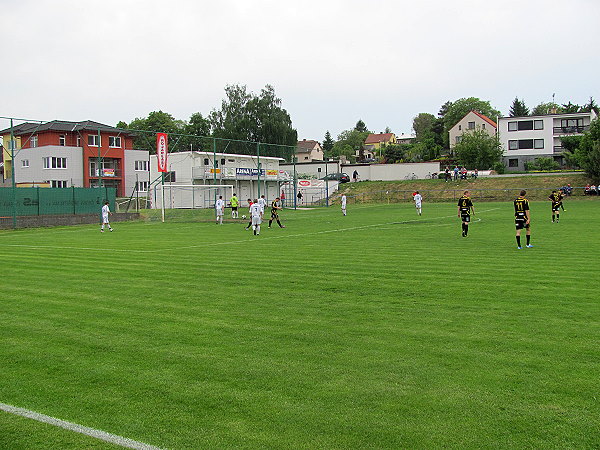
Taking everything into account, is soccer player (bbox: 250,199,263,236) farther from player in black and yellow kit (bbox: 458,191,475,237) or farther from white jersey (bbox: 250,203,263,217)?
player in black and yellow kit (bbox: 458,191,475,237)

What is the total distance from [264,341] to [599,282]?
7567mm

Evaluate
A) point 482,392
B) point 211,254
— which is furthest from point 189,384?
point 211,254

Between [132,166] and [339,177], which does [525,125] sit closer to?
[339,177]

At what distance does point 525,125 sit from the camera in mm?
85625

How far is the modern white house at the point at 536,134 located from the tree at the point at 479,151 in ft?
34.6

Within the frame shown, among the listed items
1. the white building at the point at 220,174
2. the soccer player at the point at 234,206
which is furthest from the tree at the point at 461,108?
the soccer player at the point at 234,206

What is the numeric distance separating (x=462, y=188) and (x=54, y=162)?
4569 cm

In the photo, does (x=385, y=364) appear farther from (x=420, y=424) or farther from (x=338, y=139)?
(x=338, y=139)

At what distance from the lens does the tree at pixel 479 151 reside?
75688mm

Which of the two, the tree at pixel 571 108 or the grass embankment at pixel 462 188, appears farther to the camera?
the tree at pixel 571 108

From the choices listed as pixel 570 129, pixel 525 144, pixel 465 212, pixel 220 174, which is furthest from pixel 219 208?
pixel 570 129

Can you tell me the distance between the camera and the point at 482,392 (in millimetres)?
5711

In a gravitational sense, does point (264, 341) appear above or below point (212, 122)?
below

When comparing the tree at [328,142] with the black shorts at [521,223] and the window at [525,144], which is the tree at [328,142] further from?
the black shorts at [521,223]
